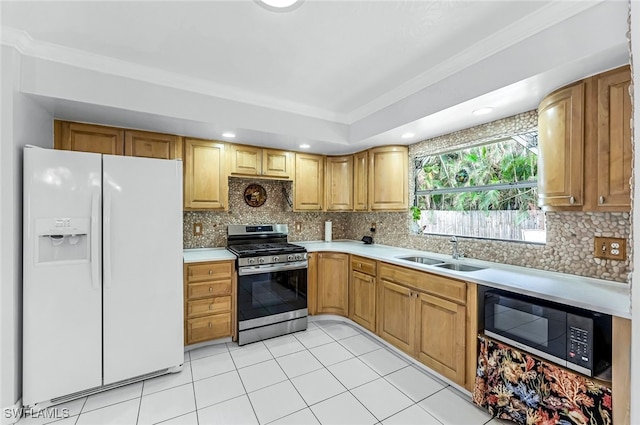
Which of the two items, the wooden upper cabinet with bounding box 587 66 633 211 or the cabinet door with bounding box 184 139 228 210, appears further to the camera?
the cabinet door with bounding box 184 139 228 210

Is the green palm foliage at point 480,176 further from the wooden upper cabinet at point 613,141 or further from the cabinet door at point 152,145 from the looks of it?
the cabinet door at point 152,145

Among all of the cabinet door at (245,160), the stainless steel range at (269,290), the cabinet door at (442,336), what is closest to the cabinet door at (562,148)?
the cabinet door at (442,336)

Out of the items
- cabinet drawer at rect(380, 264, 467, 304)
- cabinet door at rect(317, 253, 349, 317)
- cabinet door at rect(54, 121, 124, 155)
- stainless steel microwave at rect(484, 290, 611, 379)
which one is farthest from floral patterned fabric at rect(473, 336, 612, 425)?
cabinet door at rect(54, 121, 124, 155)

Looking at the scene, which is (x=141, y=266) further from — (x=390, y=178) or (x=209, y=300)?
(x=390, y=178)

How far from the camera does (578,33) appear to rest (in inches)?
65.6

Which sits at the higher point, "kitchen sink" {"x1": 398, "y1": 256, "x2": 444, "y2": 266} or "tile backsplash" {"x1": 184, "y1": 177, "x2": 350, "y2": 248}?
"tile backsplash" {"x1": 184, "y1": 177, "x2": 350, "y2": 248}

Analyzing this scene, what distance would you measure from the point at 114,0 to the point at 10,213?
1560 mm

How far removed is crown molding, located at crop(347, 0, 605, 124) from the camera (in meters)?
1.70

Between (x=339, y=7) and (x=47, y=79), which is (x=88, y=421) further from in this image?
(x=339, y=7)

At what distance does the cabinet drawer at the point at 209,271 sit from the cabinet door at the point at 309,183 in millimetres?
1200

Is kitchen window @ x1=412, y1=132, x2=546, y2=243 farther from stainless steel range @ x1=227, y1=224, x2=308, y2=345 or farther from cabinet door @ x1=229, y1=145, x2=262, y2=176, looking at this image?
cabinet door @ x1=229, y1=145, x2=262, y2=176

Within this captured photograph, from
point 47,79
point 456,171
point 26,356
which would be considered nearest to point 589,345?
point 456,171

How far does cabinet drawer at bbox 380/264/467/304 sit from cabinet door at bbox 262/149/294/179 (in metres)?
1.67

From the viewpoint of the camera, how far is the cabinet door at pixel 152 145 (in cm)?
287
